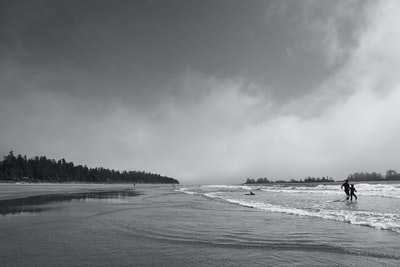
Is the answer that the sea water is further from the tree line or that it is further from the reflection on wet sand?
the tree line

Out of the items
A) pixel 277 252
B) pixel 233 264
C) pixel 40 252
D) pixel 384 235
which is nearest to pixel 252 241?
pixel 277 252

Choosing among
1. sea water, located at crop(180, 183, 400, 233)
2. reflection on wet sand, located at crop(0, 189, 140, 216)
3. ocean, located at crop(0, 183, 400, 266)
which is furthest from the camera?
reflection on wet sand, located at crop(0, 189, 140, 216)

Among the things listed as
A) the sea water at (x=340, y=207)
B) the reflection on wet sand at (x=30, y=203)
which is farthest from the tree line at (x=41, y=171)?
the sea water at (x=340, y=207)

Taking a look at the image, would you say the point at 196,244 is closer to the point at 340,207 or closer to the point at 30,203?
the point at 340,207

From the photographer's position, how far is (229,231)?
10.7 metres

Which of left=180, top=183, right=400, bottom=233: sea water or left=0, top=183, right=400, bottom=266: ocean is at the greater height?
left=0, top=183, right=400, bottom=266: ocean

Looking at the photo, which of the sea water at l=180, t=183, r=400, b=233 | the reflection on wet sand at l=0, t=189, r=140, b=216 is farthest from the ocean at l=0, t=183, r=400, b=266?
the reflection on wet sand at l=0, t=189, r=140, b=216

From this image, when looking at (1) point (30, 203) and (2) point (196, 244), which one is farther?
(1) point (30, 203)

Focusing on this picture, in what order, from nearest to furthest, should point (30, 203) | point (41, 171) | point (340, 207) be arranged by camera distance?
point (340, 207), point (30, 203), point (41, 171)

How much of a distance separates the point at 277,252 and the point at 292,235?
275 centimetres

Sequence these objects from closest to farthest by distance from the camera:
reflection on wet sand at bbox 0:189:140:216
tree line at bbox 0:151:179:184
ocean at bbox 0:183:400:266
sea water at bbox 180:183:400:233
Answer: ocean at bbox 0:183:400:266, sea water at bbox 180:183:400:233, reflection on wet sand at bbox 0:189:140:216, tree line at bbox 0:151:179:184

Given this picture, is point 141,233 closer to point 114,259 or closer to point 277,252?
point 114,259

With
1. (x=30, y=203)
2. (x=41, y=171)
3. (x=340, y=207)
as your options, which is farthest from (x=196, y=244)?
(x=41, y=171)

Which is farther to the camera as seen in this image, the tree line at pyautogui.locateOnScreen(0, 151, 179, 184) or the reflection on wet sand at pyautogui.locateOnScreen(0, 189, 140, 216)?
A: the tree line at pyautogui.locateOnScreen(0, 151, 179, 184)
